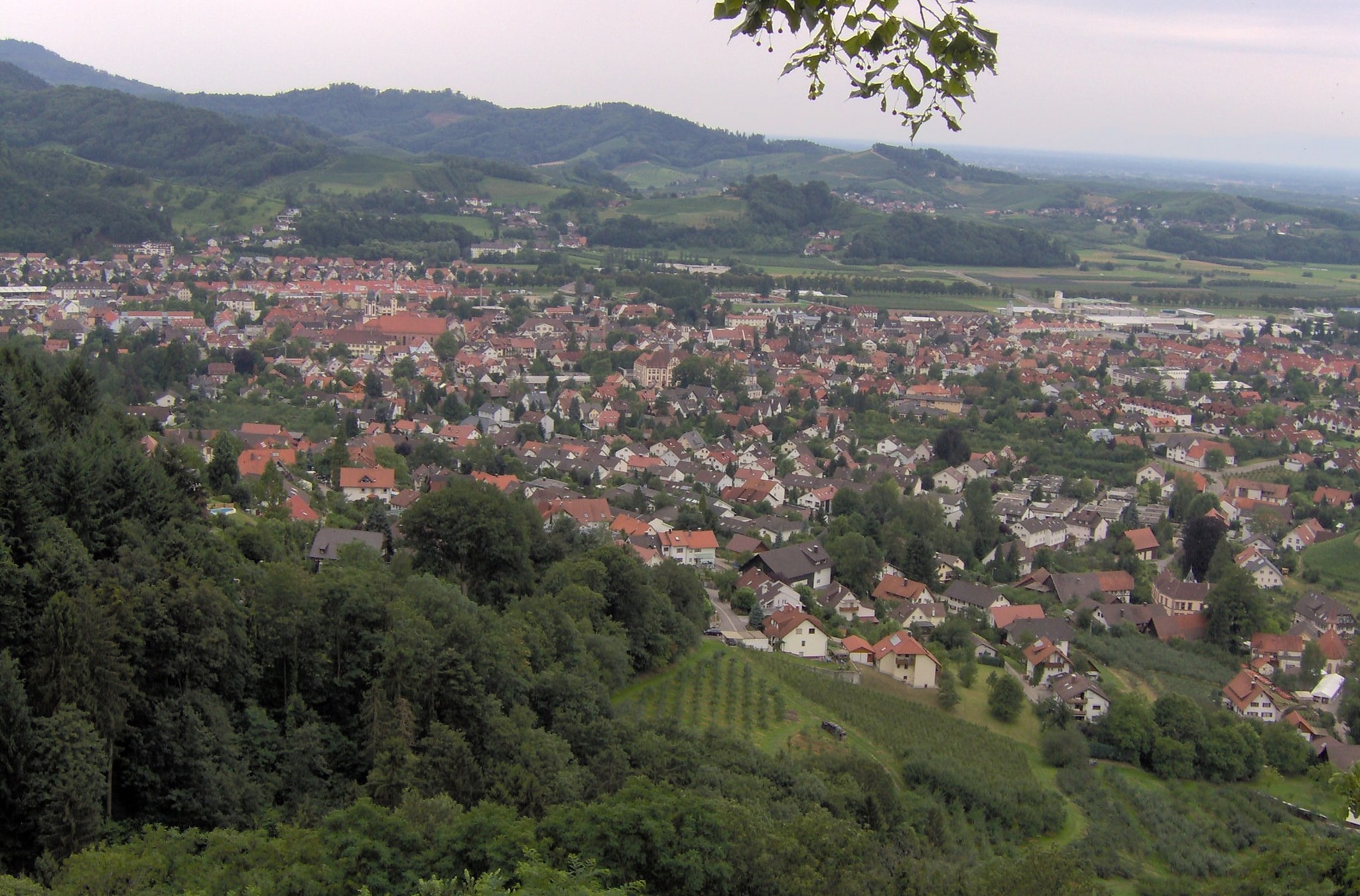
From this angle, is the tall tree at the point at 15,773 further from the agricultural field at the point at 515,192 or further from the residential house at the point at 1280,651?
the agricultural field at the point at 515,192

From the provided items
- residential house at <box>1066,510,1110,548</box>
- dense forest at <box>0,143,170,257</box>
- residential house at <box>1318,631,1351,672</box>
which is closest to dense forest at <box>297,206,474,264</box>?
dense forest at <box>0,143,170,257</box>

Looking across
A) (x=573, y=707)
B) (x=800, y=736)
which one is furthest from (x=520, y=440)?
(x=573, y=707)

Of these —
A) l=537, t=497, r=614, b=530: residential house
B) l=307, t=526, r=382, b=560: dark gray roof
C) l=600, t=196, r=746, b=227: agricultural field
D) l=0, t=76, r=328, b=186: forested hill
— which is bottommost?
l=537, t=497, r=614, b=530: residential house

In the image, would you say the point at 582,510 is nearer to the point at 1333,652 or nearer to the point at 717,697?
the point at 717,697

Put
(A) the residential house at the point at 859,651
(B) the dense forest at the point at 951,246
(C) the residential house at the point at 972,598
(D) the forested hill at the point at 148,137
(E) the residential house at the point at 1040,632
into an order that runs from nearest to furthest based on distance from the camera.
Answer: (A) the residential house at the point at 859,651 < (E) the residential house at the point at 1040,632 < (C) the residential house at the point at 972,598 < (B) the dense forest at the point at 951,246 < (D) the forested hill at the point at 148,137

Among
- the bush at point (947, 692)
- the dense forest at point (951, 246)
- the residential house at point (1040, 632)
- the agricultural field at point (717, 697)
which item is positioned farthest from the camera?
the dense forest at point (951, 246)

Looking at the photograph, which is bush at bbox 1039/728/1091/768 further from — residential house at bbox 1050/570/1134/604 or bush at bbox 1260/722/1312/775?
residential house at bbox 1050/570/1134/604

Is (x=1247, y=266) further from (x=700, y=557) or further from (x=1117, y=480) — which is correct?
(x=700, y=557)

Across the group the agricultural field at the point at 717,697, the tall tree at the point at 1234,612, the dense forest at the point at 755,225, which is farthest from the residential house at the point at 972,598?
the dense forest at the point at 755,225
